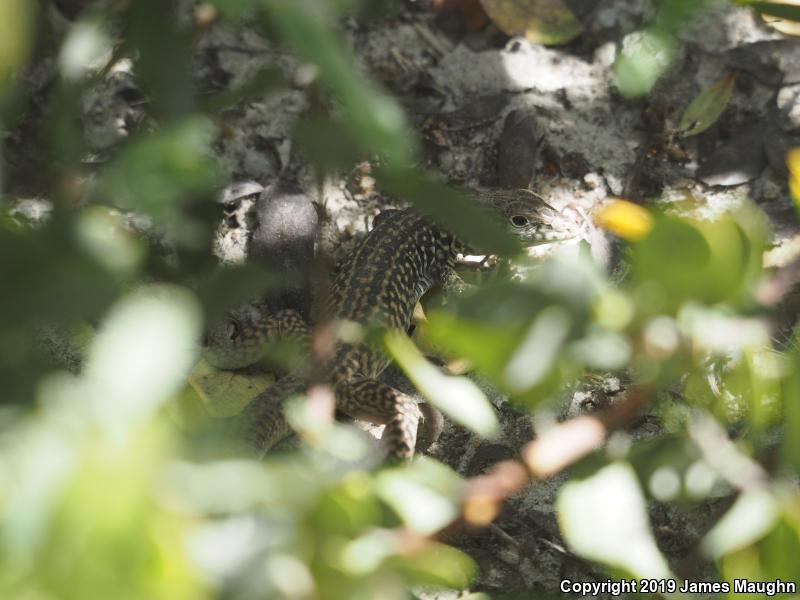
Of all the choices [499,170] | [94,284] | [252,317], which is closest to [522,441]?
[252,317]

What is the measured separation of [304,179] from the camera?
15.1 ft

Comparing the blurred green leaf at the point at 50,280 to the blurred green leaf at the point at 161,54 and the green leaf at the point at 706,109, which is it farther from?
the green leaf at the point at 706,109

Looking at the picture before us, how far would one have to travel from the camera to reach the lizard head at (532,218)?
443 centimetres

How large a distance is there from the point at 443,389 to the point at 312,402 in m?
0.25

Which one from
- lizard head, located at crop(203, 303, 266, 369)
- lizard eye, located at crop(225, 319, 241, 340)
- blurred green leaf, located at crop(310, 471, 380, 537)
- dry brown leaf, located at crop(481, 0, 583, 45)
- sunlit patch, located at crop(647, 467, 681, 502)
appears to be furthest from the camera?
dry brown leaf, located at crop(481, 0, 583, 45)

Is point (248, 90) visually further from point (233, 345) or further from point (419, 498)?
point (233, 345)

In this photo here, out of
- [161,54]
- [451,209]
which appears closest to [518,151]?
[161,54]

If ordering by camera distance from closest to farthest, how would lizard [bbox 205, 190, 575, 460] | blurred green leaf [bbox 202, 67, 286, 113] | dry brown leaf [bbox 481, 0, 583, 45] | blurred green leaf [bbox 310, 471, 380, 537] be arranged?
blurred green leaf [bbox 310, 471, 380, 537] → blurred green leaf [bbox 202, 67, 286, 113] → lizard [bbox 205, 190, 575, 460] → dry brown leaf [bbox 481, 0, 583, 45]

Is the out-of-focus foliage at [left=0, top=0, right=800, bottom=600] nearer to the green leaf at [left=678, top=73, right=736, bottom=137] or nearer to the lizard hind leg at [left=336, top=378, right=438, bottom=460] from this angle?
the lizard hind leg at [left=336, top=378, right=438, bottom=460]

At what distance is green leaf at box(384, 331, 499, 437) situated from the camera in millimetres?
1198

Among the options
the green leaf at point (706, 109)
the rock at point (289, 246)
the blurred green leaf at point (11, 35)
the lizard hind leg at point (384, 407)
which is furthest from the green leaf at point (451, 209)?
the green leaf at point (706, 109)

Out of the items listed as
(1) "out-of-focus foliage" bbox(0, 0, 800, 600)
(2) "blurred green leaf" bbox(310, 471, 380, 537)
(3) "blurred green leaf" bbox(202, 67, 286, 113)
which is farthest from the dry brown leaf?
(2) "blurred green leaf" bbox(310, 471, 380, 537)

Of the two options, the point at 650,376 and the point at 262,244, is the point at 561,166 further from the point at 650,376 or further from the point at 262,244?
the point at 650,376

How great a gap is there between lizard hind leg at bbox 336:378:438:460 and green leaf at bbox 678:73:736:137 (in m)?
2.45
